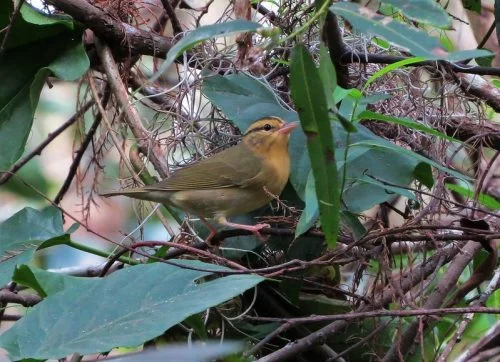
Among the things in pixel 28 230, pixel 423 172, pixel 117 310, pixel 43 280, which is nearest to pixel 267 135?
pixel 423 172

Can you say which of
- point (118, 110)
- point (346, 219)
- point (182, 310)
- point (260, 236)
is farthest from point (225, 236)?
point (182, 310)

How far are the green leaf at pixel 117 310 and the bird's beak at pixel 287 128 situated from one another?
30.9 inches

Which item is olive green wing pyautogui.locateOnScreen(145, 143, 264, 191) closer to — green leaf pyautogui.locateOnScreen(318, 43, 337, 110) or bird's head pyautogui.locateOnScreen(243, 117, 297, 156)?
bird's head pyautogui.locateOnScreen(243, 117, 297, 156)

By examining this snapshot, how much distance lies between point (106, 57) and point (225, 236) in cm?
71

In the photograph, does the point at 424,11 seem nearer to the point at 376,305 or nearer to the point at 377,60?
the point at 376,305

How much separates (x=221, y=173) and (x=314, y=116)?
4.34 ft

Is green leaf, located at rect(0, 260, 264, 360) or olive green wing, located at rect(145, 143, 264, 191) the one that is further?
olive green wing, located at rect(145, 143, 264, 191)

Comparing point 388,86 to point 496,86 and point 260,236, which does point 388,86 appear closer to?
point 496,86

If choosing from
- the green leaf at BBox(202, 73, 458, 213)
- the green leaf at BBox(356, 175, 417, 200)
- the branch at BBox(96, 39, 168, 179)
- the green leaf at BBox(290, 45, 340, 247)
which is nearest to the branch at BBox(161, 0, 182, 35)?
the branch at BBox(96, 39, 168, 179)

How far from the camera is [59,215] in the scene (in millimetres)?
2127

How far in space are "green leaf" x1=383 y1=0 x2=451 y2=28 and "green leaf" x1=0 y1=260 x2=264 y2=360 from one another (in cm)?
53

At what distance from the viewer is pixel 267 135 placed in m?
2.45

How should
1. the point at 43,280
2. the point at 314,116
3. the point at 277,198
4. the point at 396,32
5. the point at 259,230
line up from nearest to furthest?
the point at 396,32
the point at 314,116
the point at 43,280
the point at 277,198
the point at 259,230

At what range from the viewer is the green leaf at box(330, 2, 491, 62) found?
43.6 inches
